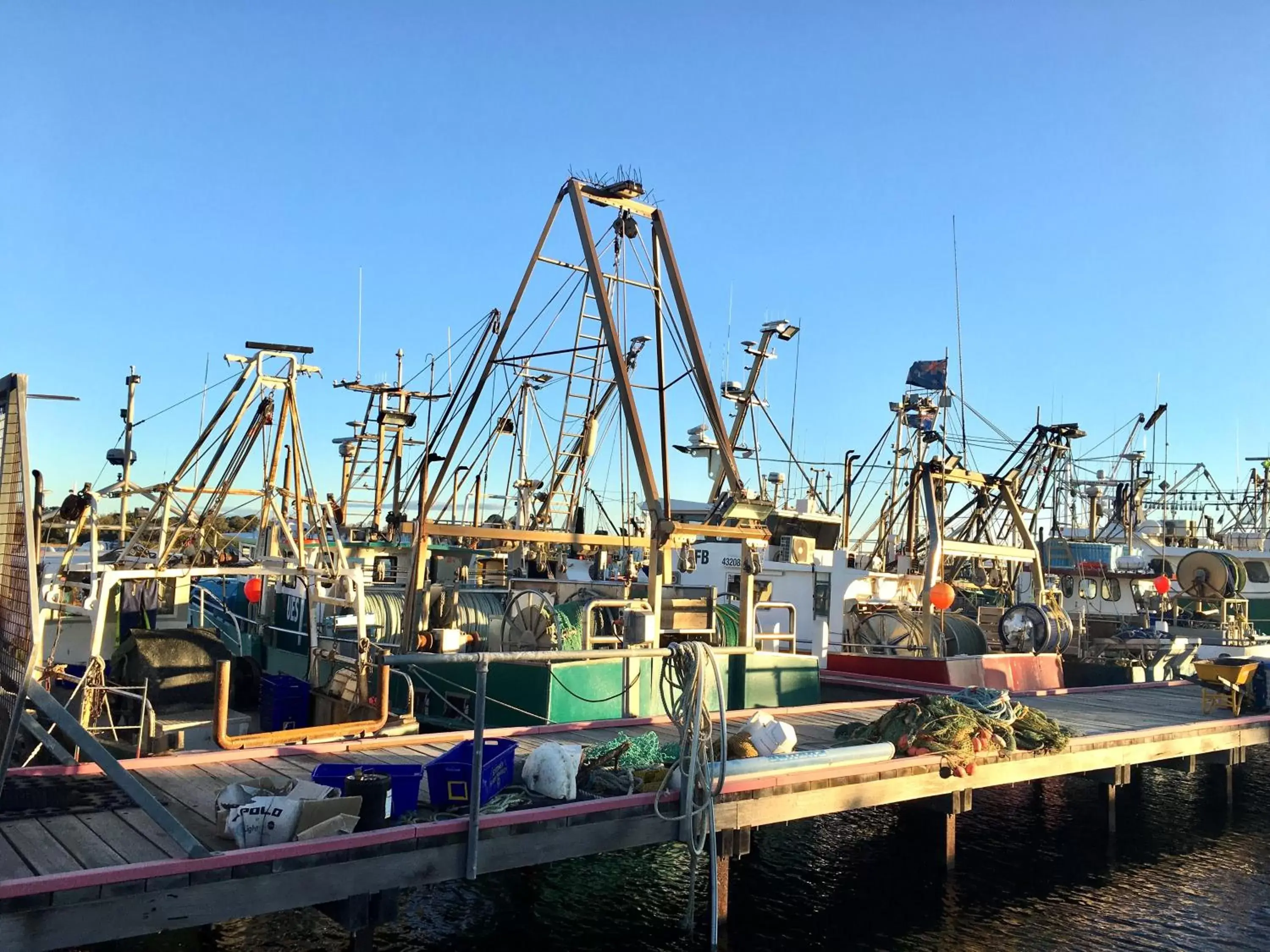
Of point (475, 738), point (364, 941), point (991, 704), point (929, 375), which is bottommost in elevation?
point (364, 941)

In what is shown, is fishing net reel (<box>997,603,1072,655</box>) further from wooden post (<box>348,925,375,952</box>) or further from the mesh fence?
the mesh fence

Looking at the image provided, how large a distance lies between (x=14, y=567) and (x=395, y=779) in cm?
315

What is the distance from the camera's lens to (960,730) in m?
11.7

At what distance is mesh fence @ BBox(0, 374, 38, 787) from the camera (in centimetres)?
596

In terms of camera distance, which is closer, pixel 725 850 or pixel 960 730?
pixel 725 850

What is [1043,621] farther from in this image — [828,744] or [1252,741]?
[828,744]

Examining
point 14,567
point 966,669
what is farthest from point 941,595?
point 14,567

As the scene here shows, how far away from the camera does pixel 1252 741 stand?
16.0 m

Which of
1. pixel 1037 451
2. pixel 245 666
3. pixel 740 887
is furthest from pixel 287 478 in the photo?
pixel 1037 451

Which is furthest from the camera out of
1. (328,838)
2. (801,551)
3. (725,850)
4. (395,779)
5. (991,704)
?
(801,551)

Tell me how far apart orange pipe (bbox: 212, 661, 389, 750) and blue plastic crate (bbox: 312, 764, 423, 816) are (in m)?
1.32

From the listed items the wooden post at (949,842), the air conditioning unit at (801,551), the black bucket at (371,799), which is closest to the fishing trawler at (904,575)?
the air conditioning unit at (801,551)

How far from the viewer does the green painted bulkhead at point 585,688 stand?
14.7 meters

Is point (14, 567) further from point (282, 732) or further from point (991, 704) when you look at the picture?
point (991, 704)
